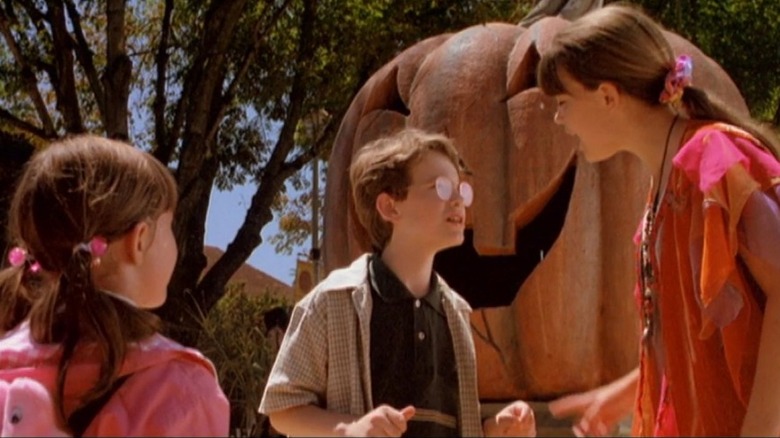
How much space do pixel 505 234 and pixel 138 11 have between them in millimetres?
12425

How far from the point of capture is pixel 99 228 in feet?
7.36

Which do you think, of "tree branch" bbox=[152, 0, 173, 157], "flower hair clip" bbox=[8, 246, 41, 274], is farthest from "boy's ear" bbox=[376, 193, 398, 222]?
"tree branch" bbox=[152, 0, 173, 157]

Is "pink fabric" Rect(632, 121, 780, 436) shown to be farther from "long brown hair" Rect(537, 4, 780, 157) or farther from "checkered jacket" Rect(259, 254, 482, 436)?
"checkered jacket" Rect(259, 254, 482, 436)

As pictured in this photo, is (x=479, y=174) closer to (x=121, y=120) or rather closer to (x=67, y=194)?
(x=67, y=194)

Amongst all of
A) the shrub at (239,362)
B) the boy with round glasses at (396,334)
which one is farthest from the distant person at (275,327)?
the boy with round glasses at (396,334)

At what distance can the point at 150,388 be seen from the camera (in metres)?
A: 2.12

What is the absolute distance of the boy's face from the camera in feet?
10.1

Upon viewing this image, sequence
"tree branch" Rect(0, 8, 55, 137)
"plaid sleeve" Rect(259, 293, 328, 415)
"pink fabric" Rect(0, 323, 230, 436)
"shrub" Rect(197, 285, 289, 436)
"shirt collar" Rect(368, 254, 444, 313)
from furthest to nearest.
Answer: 1. "tree branch" Rect(0, 8, 55, 137)
2. "shrub" Rect(197, 285, 289, 436)
3. "shirt collar" Rect(368, 254, 444, 313)
4. "plaid sleeve" Rect(259, 293, 328, 415)
5. "pink fabric" Rect(0, 323, 230, 436)

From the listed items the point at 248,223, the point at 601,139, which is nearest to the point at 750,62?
the point at 248,223

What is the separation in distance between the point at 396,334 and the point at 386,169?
40cm

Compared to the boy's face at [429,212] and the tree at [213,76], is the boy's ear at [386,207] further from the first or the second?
the tree at [213,76]

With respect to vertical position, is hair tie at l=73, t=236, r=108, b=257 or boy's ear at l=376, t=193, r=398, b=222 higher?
hair tie at l=73, t=236, r=108, b=257

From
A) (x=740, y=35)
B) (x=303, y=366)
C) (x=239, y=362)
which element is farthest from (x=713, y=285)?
(x=740, y=35)

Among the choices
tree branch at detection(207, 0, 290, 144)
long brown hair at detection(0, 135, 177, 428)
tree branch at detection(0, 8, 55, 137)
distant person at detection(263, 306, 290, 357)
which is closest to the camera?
long brown hair at detection(0, 135, 177, 428)
